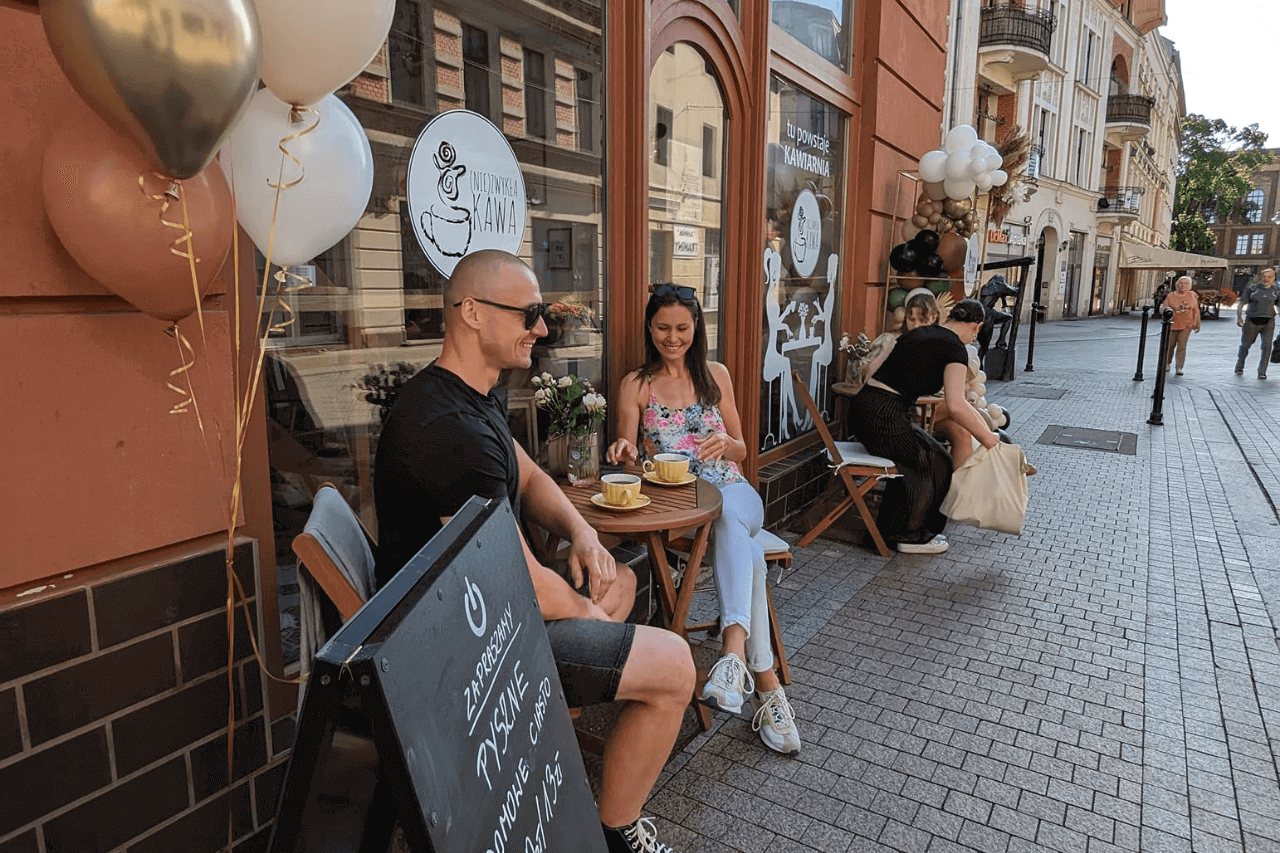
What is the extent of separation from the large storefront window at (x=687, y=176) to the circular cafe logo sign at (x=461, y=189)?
114cm

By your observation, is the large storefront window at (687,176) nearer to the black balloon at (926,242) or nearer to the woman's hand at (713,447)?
the woman's hand at (713,447)

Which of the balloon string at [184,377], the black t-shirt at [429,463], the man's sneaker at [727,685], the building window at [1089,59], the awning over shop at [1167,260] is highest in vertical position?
the building window at [1089,59]

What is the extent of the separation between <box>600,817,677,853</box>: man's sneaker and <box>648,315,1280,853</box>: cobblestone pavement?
6.5 inches

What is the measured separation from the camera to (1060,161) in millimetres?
29438

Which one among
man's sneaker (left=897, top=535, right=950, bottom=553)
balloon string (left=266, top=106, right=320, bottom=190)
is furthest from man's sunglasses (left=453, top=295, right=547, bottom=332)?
man's sneaker (left=897, top=535, right=950, bottom=553)

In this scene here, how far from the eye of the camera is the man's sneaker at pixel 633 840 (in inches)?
82.5

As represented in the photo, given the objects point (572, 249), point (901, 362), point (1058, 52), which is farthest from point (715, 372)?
point (1058, 52)

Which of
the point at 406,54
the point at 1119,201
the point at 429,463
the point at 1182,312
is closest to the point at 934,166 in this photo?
the point at 406,54

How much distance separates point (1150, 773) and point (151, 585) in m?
3.17

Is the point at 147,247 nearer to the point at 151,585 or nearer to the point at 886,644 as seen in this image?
the point at 151,585

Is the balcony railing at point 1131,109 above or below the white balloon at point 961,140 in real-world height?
above

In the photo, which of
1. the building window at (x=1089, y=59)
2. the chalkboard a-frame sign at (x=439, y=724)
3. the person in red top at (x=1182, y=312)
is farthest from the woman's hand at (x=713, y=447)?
the building window at (x=1089, y=59)

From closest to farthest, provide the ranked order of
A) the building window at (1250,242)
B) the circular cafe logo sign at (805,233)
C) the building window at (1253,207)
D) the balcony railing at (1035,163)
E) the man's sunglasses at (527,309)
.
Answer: the man's sunglasses at (527,309), the circular cafe logo sign at (805,233), the balcony railing at (1035,163), the building window at (1253,207), the building window at (1250,242)

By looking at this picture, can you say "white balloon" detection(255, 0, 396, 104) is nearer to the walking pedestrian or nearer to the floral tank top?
the floral tank top
